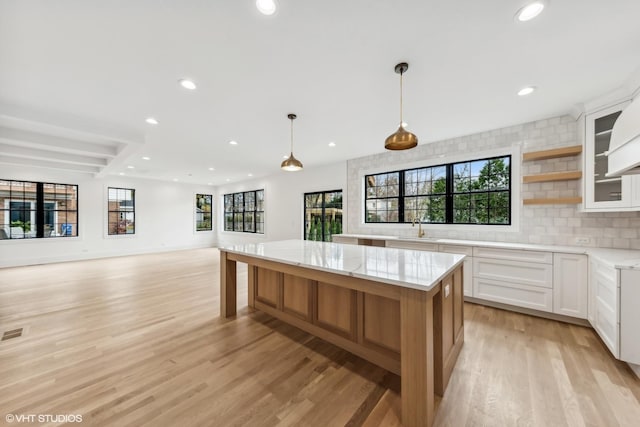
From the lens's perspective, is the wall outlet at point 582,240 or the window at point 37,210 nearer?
the wall outlet at point 582,240

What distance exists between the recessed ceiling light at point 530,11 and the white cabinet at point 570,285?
8.45ft

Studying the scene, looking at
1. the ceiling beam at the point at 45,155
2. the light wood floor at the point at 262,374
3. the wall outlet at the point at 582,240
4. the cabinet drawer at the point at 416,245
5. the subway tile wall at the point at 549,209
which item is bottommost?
the light wood floor at the point at 262,374

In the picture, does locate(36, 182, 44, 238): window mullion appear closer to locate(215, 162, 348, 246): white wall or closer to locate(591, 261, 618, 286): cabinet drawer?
locate(215, 162, 348, 246): white wall

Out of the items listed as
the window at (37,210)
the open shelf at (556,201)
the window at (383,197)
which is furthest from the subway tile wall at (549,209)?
the window at (37,210)

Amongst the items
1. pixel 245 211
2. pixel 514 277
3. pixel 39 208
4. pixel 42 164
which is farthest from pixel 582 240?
pixel 39 208

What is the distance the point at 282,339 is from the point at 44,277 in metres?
5.92

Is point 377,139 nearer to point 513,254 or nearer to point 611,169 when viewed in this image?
point 513,254

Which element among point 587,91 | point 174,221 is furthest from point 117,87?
point 174,221

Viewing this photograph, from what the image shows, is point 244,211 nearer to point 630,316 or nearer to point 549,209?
point 549,209

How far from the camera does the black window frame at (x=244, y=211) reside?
27.6 ft

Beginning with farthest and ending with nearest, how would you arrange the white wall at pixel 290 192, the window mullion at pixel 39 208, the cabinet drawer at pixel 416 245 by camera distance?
the window mullion at pixel 39 208 → the white wall at pixel 290 192 → the cabinet drawer at pixel 416 245

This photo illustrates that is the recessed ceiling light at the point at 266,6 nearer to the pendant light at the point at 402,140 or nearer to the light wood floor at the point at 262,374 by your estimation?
the pendant light at the point at 402,140

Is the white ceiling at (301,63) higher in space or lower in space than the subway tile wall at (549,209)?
higher

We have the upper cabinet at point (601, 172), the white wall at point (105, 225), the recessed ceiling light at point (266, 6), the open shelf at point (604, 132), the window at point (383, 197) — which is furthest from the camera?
the white wall at point (105, 225)
